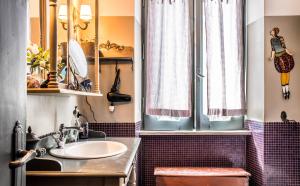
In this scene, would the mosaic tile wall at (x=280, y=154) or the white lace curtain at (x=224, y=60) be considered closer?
the mosaic tile wall at (x=280, y=154)

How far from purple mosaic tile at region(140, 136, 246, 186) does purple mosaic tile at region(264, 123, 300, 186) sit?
42 centimetres

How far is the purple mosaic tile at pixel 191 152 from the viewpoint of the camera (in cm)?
347

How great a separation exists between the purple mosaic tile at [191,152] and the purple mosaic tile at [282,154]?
0.42m

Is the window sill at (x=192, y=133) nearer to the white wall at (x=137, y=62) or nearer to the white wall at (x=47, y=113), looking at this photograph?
the white wall at (x=137, y=62)

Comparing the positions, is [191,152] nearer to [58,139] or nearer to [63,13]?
[58,139]

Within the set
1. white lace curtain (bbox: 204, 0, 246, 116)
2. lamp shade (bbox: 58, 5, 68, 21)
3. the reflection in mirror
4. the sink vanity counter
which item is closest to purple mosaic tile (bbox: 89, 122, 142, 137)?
white lace curtain (bbox: 204, 0, 246, 116)

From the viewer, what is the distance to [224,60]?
347 centimetres

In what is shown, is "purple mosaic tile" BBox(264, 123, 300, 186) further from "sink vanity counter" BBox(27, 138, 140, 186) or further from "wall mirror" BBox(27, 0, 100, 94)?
"sink vanity counter" BBox(27, 138, 140, 186)

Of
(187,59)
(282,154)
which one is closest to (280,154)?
(282,154)

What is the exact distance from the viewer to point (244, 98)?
349 cm

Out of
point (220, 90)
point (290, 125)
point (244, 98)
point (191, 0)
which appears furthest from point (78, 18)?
point (290, 125)

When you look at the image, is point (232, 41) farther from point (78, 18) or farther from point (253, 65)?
point (78, 18)

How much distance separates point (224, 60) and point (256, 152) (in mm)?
1030

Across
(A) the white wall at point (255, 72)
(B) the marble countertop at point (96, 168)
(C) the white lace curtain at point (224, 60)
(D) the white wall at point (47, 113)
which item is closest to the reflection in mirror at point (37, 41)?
(D) the white wall at point (47, 113)
